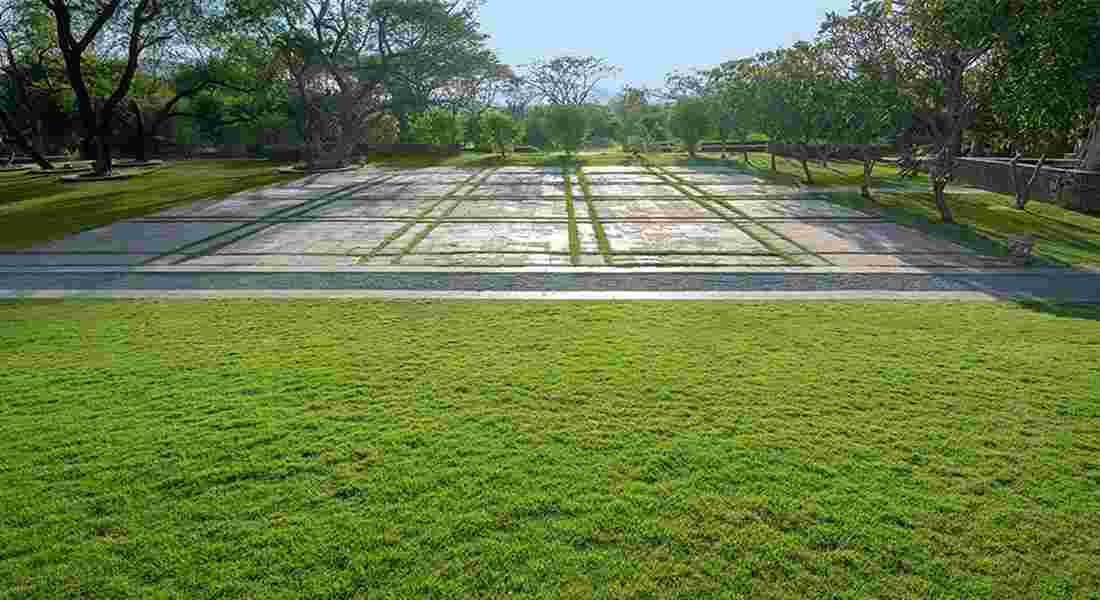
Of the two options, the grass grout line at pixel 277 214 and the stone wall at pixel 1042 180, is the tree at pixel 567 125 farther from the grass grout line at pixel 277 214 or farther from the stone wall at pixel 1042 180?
the stone wall at pixel 1042 180

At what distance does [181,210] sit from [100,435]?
18.2 meters

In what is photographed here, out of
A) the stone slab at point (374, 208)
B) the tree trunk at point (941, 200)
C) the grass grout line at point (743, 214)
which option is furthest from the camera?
the stone slab at point (374, 208)

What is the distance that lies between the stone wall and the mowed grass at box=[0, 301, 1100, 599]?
1660 cm

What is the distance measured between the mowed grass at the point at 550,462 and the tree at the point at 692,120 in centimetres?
4006

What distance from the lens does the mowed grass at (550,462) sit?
4008mm

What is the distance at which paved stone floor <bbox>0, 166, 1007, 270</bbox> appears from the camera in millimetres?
13648

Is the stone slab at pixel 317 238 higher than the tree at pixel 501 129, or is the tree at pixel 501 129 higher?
the tree at pixel 501 129

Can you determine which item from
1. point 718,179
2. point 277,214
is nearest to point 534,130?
point 718,179

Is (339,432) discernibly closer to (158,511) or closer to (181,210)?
(158,511)

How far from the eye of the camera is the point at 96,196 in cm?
2566

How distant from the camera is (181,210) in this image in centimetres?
2144

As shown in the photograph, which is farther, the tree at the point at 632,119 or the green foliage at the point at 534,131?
the tree at the point at 632,119

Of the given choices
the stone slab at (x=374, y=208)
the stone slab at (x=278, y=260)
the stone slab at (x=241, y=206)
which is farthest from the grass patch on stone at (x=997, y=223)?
the stone slab at (x=241, y=206)

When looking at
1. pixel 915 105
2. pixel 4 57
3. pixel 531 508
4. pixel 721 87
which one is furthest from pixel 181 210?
pixel 721 87
